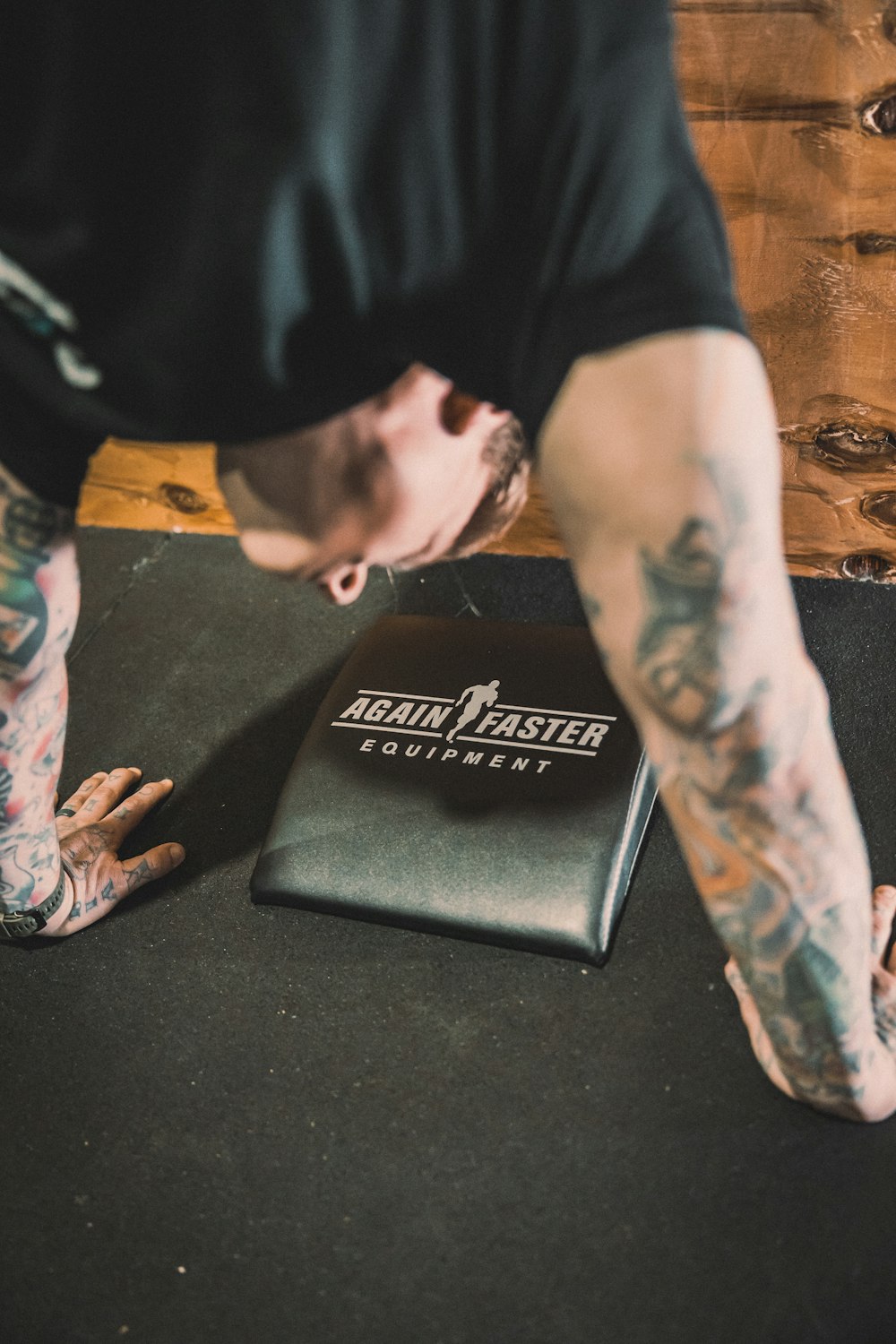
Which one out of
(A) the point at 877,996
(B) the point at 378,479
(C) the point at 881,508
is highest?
(B) the point at 378,479

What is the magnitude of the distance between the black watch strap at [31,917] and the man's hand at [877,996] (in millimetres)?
724

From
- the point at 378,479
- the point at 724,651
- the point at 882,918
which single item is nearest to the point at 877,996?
the point at 882,918

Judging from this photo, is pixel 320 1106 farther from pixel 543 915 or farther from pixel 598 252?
pixel 598 252

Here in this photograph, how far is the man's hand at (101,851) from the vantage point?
1.22m

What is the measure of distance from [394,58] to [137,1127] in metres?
0.99

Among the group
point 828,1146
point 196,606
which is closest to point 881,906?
point 828,1146

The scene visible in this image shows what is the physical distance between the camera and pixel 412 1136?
1.02 metres

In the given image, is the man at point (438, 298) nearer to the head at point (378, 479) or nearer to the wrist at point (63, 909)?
the head at point (378, 479)

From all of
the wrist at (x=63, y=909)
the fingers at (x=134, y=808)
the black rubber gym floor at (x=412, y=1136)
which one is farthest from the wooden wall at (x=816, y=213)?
the wrist at (x=63, y=909)

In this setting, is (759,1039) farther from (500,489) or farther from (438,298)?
(438,298)

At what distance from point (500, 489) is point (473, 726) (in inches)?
21.4

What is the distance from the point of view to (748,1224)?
904 millimetres

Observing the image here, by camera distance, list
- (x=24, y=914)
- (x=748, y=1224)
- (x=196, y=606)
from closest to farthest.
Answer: (x=748, y=1224) → (x=24, y=914) → (x=196, y=606)

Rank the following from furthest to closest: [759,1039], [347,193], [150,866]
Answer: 1. [150,866]
2. [759,1039]
3. [347,193]
